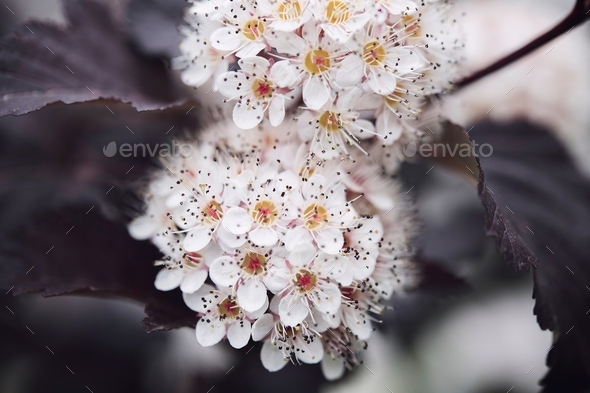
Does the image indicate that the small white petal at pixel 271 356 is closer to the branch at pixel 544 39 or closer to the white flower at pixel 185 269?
the white flower at pixel 185 269

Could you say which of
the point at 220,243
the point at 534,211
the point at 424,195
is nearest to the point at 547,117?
the point at 424,195

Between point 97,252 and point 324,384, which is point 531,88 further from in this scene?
point 97,252

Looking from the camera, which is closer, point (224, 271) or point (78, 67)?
→ point (224, 271)

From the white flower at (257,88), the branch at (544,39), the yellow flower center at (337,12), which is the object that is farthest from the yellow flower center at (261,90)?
the branch at (544,39)

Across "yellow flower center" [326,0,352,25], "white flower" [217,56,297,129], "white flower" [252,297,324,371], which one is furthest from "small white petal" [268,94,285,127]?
"white flower" [252,297,324,371]

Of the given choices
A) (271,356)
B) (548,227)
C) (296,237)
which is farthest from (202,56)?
(548,227)

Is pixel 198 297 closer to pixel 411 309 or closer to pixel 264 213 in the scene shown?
pixel 264 213
